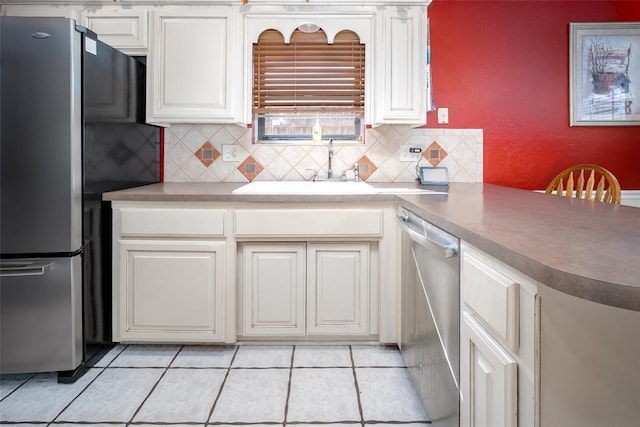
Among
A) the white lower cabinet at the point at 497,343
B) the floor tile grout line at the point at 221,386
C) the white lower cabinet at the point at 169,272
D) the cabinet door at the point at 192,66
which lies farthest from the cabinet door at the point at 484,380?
the cabinet door at the point at 192,66

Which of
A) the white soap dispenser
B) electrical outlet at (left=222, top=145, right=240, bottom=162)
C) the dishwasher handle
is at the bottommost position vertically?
the dishwasher handle

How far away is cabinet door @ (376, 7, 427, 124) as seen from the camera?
2410 millimetres

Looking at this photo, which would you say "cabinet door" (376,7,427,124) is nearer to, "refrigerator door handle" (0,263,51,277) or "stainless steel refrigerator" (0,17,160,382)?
"stainless steel refrigerator" (0,17,160,382)

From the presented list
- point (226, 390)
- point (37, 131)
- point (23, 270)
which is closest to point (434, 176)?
point (226, 390)

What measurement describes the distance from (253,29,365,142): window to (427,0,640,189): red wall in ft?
1.84

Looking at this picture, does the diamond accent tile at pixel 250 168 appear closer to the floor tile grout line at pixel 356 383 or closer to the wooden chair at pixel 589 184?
the floor tile grout line at pixel 356 383

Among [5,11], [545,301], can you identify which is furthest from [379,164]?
[5,11]

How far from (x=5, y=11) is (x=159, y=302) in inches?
76.0

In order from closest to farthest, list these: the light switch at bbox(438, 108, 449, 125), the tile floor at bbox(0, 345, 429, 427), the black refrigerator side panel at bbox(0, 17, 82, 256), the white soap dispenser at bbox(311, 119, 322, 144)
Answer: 1. the tile floor at bbox(0, 345, 429, 427)
2. the black refrigerator side panel at bbox(0, 17, 82, 256)
3. the white soap dispenser at bbox(311, 119, 322, 144)
4. the light switch at bbox(438, 108, 449, 125)

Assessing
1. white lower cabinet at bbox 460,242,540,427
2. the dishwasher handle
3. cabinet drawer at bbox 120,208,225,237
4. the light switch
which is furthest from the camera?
the light switch

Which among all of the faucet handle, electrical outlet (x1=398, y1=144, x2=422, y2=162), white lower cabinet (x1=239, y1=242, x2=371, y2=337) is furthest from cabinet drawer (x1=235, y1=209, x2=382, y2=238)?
electrical outlet (x1=398, y1=144, x2=422, y2=162)

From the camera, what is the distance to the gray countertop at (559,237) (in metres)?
0.58

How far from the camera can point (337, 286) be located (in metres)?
2.15

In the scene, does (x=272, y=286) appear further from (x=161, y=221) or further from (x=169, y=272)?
(x=161, y=221)
